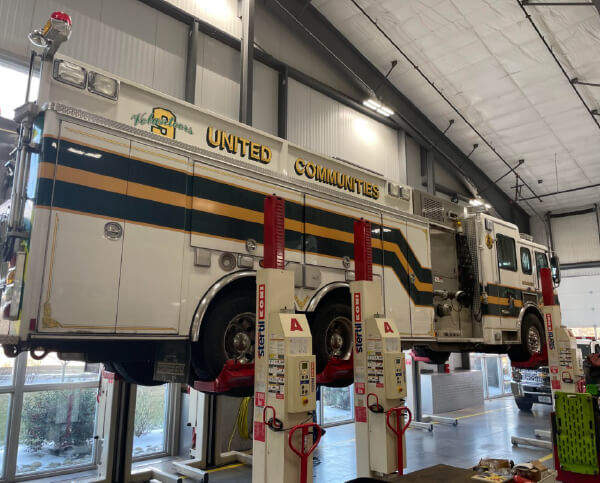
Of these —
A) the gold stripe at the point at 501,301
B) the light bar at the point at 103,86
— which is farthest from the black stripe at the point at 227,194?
the gold stripe at the point at 501,301

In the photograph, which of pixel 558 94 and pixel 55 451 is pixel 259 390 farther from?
pixel 558 94

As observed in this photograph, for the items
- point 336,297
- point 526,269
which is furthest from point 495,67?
point 336,297

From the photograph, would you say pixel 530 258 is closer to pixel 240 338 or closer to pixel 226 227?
pixel 240 338

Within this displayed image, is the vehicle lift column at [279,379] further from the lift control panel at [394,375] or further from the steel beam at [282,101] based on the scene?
the steel beam at [282,101]

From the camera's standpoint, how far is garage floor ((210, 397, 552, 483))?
7.99m

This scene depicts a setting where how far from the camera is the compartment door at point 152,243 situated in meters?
3.74

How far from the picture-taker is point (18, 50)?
7.29m

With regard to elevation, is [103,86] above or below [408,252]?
Answer: above

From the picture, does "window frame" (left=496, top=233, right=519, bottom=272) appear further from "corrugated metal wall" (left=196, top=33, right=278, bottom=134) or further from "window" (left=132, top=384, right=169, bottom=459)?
"window" (left=132, top=384, right=169, bottom=459)

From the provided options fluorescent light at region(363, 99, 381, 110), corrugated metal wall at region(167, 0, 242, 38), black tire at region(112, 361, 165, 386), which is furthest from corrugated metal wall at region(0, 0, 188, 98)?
black tire at region(112, 361, 165, 386)

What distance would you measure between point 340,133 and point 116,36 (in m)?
5.87

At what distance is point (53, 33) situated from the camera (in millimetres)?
3615

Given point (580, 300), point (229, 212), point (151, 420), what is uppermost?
point (580, 300)

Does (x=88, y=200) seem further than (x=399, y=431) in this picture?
No
